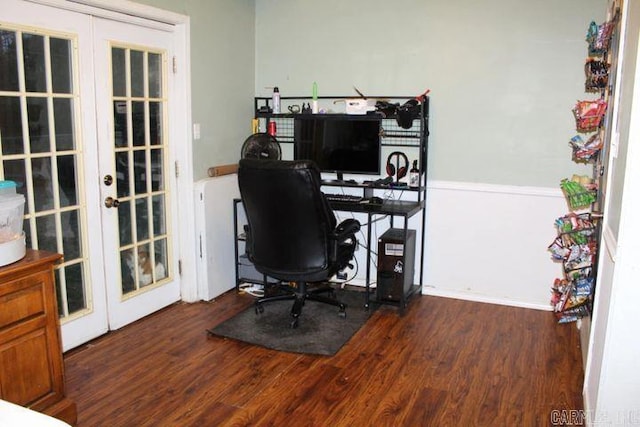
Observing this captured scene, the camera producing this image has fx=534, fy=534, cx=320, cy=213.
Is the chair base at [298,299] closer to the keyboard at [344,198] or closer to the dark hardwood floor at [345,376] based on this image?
the dark hardwood floor at [345,376]

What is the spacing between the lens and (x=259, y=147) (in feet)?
13.6

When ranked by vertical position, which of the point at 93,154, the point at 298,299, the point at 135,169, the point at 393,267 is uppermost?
the point at 93,154

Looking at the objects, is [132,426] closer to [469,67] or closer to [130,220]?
[130,220]

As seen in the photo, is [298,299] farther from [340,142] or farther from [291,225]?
[340,142]

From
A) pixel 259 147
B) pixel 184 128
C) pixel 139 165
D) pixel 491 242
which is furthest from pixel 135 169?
pixel 491 242

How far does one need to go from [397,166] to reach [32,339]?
9.24ft

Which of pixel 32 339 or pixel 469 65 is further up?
pixel 469 65

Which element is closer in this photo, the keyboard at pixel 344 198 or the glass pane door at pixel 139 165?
the glass pane door at pixel 139 165

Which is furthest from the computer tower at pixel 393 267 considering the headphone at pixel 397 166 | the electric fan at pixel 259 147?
the electric fan at pixel 259 147

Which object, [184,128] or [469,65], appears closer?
[184,128]

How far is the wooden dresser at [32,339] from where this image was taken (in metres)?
2.15

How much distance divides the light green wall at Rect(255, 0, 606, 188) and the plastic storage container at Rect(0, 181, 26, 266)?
260cm

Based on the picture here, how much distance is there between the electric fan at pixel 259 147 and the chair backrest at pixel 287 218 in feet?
2.51

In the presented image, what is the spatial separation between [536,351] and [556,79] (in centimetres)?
186
